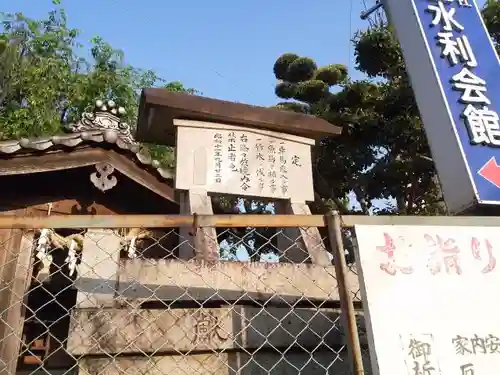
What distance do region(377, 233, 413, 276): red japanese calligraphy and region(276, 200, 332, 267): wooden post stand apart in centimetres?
133

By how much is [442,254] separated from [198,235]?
6.42 feet

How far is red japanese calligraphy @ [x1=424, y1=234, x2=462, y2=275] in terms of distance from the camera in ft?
5.87

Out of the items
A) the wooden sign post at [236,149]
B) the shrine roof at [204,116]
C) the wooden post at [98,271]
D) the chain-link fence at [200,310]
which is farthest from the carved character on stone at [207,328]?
the shrine roof at [204,116]

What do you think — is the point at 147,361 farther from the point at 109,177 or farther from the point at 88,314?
the point at 109,177

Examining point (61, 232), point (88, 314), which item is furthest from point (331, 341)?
point (61, 232)

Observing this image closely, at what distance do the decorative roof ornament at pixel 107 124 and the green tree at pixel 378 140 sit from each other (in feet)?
19.1

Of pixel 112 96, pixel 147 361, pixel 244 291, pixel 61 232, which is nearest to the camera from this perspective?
pixel 147 361

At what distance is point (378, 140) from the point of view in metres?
10.7

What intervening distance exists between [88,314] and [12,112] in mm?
10232

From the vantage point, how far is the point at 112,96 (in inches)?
537

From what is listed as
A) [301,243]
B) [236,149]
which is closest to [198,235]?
[301,243]

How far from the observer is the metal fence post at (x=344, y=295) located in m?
1.56

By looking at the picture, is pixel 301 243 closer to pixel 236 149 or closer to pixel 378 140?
pixel 236 149

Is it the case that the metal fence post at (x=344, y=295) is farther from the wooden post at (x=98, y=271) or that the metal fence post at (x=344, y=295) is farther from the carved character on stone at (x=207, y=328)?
the wooden post at (x=98, y=271)
